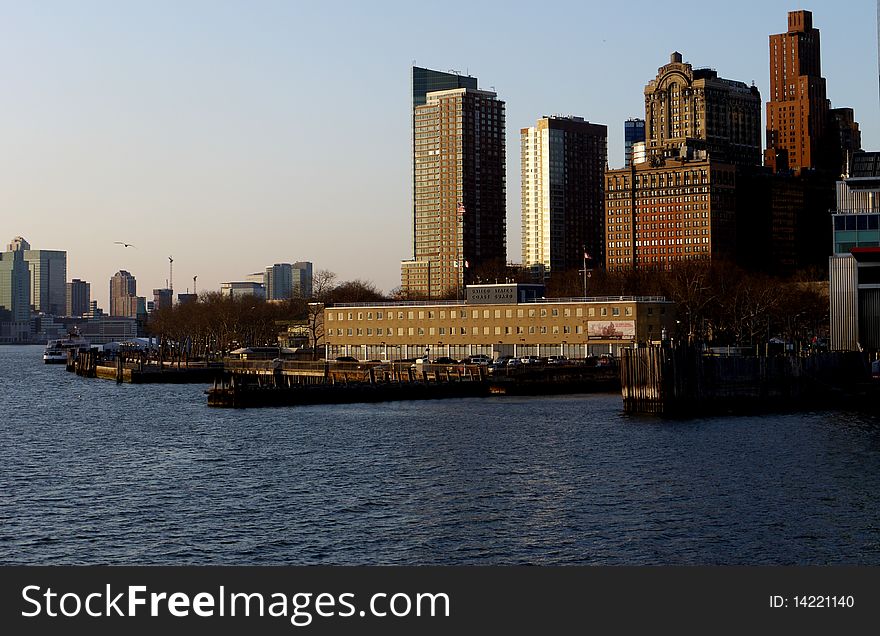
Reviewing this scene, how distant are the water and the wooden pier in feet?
10.9

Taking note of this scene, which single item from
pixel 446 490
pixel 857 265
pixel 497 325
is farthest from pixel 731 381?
pixel 497 325

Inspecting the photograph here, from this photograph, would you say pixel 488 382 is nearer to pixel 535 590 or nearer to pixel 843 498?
pixel 843 498

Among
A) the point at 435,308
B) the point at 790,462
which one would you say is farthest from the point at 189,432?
the point at 435,308

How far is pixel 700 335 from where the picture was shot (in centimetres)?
15275

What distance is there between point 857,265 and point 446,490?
55210 millimetres

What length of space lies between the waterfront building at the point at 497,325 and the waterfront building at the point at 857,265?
3365 centimetres

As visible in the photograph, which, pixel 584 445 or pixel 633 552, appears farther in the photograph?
pixel 584 445

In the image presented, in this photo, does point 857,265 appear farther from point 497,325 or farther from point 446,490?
point 446,490

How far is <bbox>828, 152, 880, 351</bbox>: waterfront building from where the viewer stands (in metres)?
98.9

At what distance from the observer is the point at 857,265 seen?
98812 millimetres

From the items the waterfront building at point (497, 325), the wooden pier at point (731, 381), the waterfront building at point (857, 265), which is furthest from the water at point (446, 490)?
the waterfront building at point (497, 325)

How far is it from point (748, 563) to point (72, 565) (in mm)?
22428

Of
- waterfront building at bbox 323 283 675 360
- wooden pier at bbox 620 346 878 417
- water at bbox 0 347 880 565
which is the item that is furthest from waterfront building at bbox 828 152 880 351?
waterfront building at bbox 323 283 675 360

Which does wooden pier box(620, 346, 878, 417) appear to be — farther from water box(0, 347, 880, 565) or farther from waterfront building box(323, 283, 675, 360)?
waterfront building box(323, 283, 675, 360)
